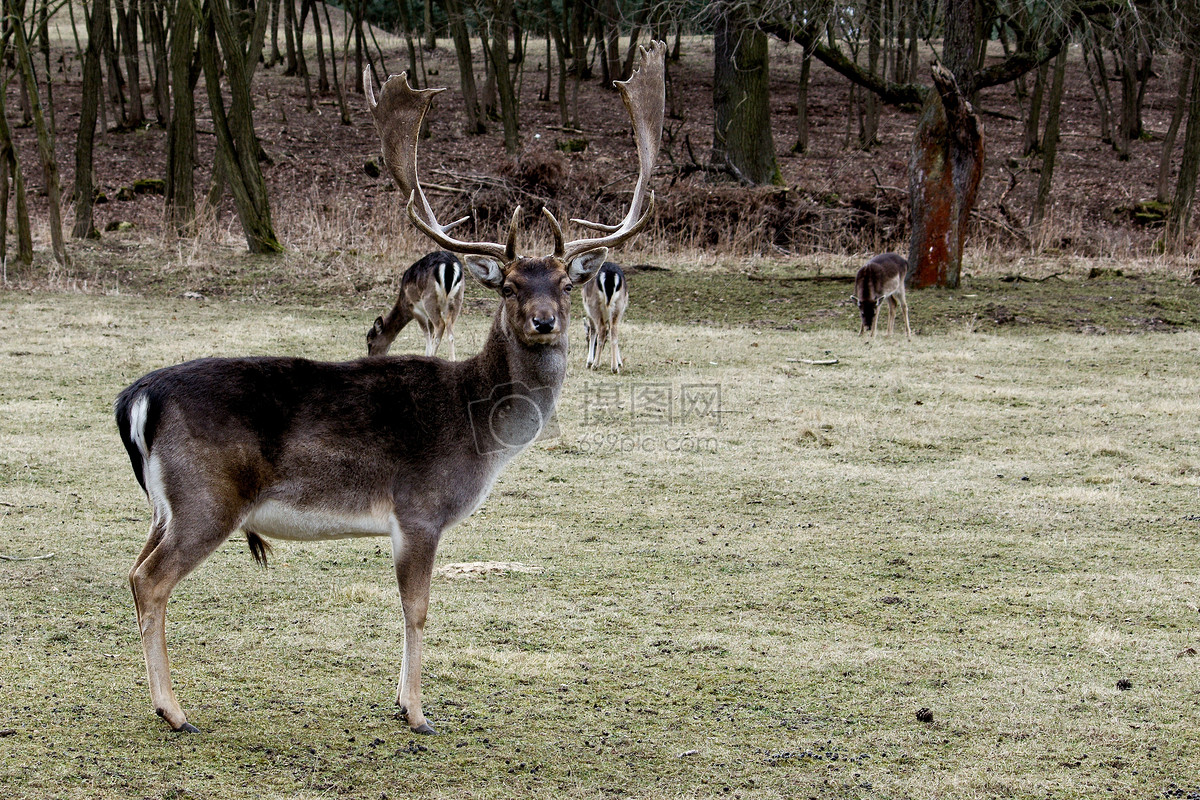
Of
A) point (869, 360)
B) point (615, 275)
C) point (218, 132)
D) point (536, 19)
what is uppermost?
point (536, 19)

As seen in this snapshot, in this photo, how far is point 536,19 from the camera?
40.2 m

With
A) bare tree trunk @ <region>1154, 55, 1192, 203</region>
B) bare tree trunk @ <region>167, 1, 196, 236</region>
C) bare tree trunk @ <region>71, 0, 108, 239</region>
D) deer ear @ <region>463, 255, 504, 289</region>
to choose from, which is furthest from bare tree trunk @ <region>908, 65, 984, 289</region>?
bare tree trunk @ <region>71, 0, 108, 239</region>

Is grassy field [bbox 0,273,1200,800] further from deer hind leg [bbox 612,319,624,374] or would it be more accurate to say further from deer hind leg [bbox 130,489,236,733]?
deer hind leg [bbox 612,319,624,374]

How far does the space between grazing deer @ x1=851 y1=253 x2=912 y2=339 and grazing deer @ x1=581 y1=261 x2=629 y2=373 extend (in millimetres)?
3384

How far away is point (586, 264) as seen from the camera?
500 cm

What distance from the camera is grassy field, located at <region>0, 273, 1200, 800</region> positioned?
380 cm

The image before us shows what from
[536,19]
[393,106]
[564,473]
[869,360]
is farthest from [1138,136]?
[393,106]

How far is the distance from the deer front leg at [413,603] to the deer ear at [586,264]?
4.62ft

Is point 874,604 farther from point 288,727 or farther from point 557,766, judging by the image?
point 288,727

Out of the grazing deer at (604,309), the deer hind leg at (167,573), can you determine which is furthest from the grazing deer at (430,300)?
the deer hind leg at (167,573)

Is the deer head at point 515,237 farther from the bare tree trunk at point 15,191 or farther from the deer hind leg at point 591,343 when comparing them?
the bare tree trunk at point 15,191

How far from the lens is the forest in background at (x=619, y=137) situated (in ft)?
55.9

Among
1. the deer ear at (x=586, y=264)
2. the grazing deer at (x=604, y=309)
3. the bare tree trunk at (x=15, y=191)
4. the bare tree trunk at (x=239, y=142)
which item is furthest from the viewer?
the bare tree trunk at (x=239, y=142)

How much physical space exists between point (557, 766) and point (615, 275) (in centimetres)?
858
